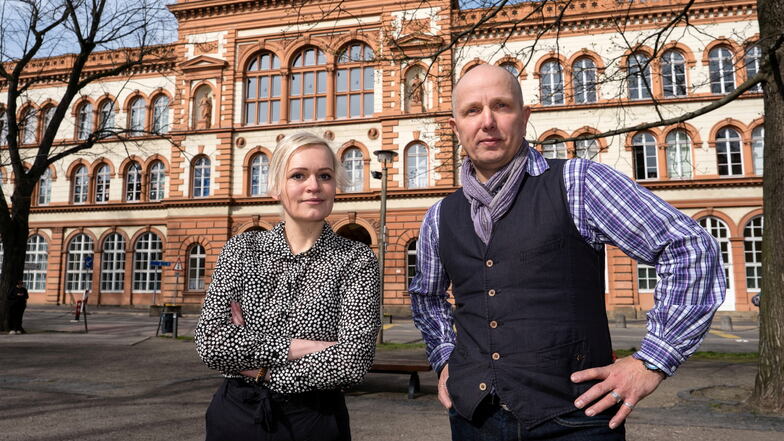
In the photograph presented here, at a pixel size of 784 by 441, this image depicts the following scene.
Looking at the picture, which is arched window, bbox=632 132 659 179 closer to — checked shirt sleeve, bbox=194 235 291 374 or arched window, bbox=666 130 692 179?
arched window, bbox=666 130 692 179

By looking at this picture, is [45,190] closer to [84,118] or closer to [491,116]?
[84,118]

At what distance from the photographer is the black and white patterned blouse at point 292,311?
2088 mm

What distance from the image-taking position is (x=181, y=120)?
2956 cm

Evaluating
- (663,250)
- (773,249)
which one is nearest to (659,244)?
(663,250)

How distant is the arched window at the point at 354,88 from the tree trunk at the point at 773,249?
2196cm

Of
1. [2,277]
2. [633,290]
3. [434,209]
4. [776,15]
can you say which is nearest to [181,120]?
[2,277]

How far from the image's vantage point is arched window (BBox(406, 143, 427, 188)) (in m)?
26.5

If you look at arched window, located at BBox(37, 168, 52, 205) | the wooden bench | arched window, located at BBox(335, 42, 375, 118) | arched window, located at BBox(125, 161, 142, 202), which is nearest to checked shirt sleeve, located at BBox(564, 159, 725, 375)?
the wooden bench

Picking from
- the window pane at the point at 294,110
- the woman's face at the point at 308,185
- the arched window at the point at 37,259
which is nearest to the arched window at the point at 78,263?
the arched window at the point at 37,259

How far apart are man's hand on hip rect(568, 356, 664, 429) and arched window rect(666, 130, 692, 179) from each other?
25977 mm

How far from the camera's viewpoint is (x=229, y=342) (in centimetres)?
211

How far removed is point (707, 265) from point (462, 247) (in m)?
0.81

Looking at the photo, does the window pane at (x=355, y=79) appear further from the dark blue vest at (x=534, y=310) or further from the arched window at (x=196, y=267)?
the dark blue vest at (x=534, y=310)

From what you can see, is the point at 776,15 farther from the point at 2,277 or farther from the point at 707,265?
the point at 2,277
